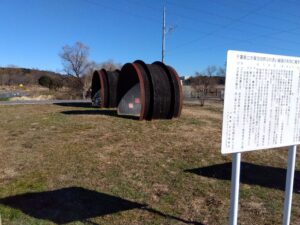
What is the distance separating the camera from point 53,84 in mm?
58062

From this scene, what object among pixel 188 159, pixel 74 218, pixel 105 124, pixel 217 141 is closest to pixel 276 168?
pixel 188 159

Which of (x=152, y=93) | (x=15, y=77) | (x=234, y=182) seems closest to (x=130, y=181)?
(x=234, y=182)

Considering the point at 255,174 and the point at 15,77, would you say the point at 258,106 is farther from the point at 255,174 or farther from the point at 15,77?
the point at 15,77

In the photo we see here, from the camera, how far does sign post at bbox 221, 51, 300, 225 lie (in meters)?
2.98

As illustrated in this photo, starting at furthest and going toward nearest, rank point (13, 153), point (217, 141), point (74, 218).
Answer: point (217, 141), point (13, 153), point (74, 218)

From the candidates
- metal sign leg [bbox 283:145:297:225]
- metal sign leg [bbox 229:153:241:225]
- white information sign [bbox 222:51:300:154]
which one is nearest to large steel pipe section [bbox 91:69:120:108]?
metal sign leg [bbox 283:145:297:225]

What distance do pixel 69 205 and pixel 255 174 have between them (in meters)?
4.02

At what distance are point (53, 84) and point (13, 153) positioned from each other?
53.5 m

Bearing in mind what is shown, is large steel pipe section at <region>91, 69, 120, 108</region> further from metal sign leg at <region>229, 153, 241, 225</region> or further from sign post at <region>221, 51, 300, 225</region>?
metal sign leg at <region>229, 153, 241, 225</region>

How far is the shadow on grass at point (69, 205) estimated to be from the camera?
4.20 meters

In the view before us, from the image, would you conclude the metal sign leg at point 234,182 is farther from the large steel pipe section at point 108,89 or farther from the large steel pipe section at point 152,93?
the large steel pipe section at point 108,89

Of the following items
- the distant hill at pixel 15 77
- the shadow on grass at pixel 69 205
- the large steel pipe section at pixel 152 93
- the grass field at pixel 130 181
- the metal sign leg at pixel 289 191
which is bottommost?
the shadow on grass at pixel 69 205

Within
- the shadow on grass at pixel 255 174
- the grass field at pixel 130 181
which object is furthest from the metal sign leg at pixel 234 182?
the shadow on grass at pixel 255 174

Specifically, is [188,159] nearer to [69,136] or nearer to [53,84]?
[69,136]
